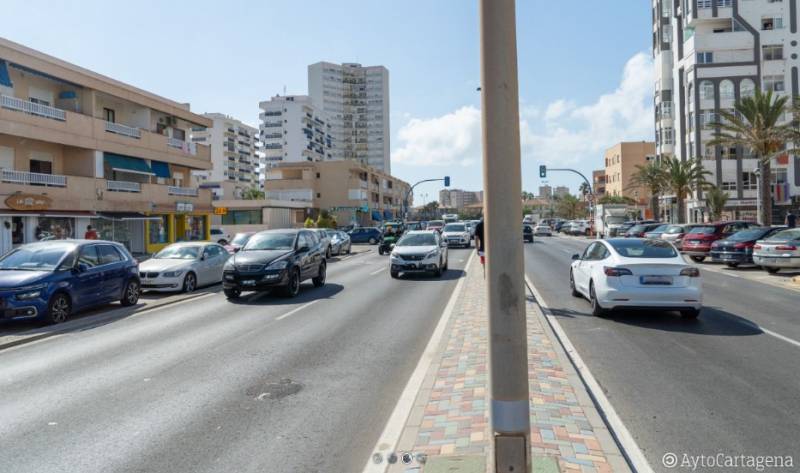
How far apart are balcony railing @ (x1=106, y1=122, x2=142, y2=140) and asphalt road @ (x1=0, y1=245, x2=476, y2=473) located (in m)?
21.5

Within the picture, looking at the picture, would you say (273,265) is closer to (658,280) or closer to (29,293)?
(29,293)

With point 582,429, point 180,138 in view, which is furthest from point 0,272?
point 180,138

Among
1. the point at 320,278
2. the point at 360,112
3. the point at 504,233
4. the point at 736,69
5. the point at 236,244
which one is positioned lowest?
the point at 320,278

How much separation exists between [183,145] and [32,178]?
1276 cm

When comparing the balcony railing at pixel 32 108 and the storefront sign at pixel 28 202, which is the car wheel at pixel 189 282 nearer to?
the storefront sign at pixel 28 202

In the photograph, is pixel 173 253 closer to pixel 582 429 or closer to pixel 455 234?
pixel 582 429

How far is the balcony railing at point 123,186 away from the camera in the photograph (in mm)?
28688

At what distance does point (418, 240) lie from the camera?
19688mm

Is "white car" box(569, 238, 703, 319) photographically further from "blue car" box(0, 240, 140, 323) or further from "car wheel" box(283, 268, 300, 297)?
"blue car" box(0, 240, 140, 323)

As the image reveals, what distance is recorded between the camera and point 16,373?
23.4ft

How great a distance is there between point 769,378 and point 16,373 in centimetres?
915

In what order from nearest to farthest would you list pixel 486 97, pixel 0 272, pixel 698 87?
pixel 486 97 < pixel 0 272 < pixel 698 87

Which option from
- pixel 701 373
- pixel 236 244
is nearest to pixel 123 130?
pixel 236 244

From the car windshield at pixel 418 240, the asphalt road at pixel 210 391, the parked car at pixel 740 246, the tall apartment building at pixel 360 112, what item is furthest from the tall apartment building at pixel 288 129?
the asphalt road at pixel 210 391
